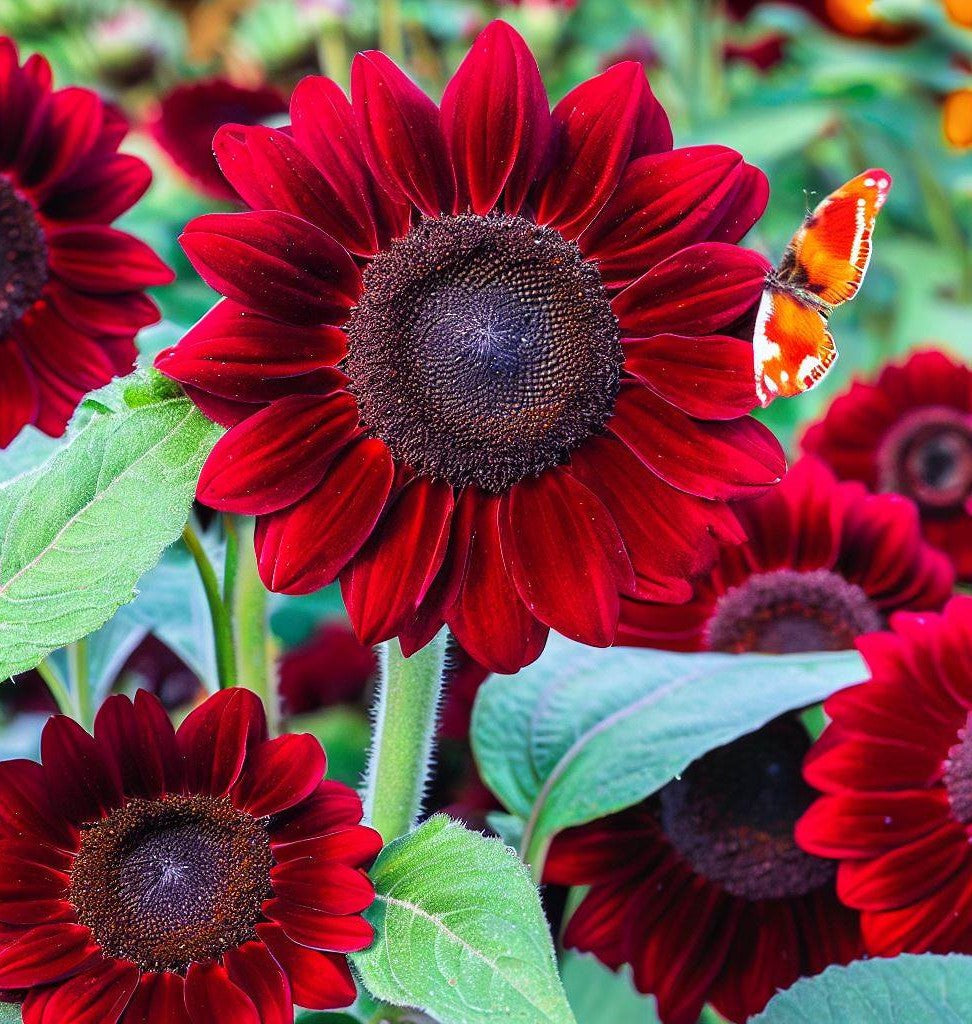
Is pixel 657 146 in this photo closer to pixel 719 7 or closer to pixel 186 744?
pixel 186 744

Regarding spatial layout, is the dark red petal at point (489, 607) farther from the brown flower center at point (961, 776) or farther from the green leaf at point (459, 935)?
the brown flower center at point (961, 776)

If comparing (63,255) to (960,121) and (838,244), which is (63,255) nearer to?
(838,244)

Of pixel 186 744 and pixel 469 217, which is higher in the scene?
pixel 469 217

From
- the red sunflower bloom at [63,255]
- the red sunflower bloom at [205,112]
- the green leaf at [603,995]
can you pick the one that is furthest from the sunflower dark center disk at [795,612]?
the red sunflower bloom at [205,112]

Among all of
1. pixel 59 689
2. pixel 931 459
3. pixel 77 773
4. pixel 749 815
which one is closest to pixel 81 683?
pixel 59 689

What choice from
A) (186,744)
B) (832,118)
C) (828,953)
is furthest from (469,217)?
(832,118)

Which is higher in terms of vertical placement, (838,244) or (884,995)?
(838,244)
